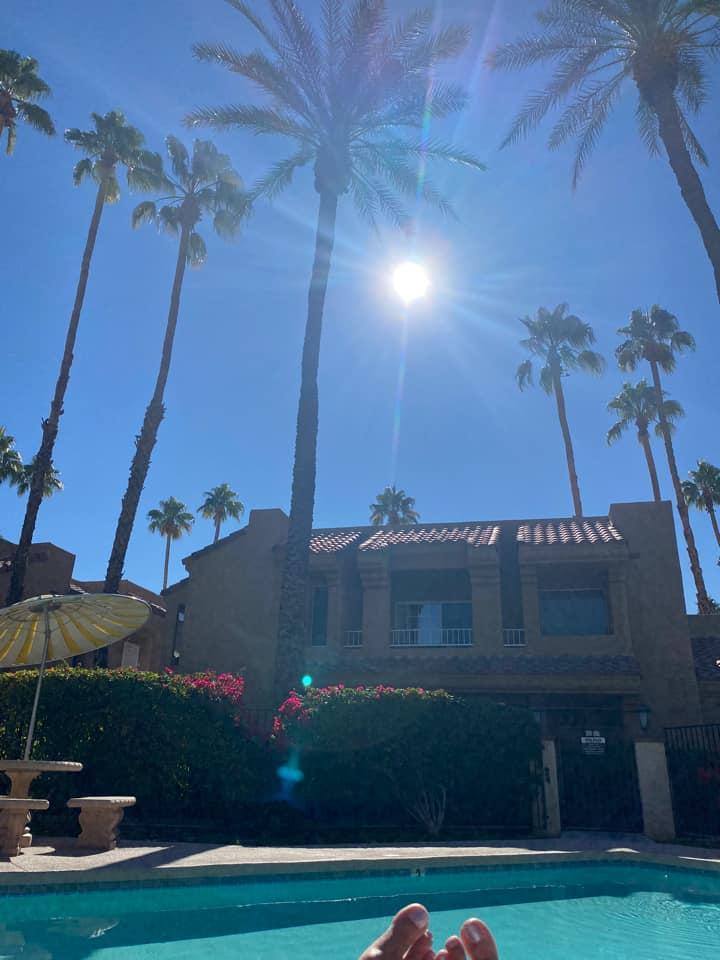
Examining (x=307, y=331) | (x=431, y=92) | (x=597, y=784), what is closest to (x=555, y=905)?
(x=597, y=784)

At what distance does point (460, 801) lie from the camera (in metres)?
13.6

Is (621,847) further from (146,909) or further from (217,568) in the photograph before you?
(217,568)

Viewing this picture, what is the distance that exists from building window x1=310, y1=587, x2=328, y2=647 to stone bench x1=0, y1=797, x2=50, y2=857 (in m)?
15.4

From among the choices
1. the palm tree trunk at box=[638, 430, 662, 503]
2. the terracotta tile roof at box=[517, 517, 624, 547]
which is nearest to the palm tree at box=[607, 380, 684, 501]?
the palm tree trunk at box=[638, 430, 662, 503]

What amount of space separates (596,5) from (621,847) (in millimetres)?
17505

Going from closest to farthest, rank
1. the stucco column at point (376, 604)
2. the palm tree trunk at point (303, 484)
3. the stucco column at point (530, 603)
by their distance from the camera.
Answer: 1. the palm tree trunk at point (303, 484)
2. the stucco column at point (530, 603)
3. the stucco column at point (376, 604)

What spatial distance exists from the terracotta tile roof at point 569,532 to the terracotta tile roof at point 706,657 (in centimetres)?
453

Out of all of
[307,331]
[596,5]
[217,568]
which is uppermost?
[596,5]

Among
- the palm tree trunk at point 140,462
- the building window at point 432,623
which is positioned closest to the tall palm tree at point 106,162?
the palm tree trunk at point 140,462

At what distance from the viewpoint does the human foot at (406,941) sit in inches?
95.7

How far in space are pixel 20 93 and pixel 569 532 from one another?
82.8 feet

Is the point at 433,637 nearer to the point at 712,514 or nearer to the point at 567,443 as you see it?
the point at 567,443

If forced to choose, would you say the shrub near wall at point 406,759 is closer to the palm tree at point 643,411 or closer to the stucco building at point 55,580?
the stucco building at point 55,580

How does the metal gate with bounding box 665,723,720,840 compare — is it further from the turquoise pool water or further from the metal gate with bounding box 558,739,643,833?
the turquoise pool water
